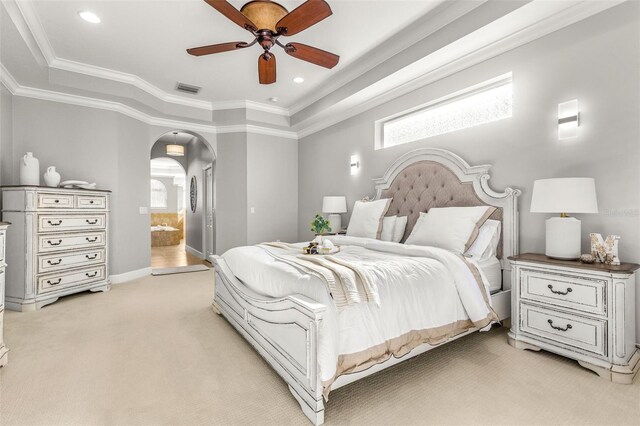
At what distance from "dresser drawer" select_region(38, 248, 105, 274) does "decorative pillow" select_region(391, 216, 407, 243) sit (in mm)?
3686

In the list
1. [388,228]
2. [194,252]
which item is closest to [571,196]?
[388,228]

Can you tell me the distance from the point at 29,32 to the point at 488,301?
467cm

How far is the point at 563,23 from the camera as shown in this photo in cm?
240

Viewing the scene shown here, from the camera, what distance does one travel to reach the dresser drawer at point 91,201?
3705 mm

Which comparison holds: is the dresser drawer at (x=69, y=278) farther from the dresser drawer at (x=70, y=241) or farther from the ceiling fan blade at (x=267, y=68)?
the ceiling fan blade at (x=267, y=68)

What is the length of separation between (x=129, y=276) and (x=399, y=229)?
3.98m

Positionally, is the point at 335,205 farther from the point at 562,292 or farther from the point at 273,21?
the point at 562,292

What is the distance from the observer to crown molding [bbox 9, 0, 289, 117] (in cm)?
267

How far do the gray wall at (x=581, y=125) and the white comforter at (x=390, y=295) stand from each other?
98 cm

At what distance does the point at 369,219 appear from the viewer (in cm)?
366

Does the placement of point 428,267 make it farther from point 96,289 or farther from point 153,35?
point 96,289

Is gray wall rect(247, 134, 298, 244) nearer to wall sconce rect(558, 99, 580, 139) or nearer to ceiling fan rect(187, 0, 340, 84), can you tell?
ceiling fan rect(187, 0, 340, 84)

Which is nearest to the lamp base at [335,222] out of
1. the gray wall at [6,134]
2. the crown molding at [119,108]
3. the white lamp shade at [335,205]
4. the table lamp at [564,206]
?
the white lamp shade at [335,205]

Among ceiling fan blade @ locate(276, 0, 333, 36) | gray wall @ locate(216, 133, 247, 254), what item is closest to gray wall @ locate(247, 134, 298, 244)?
gray wall @ locate(216, 133, 247, 254)
